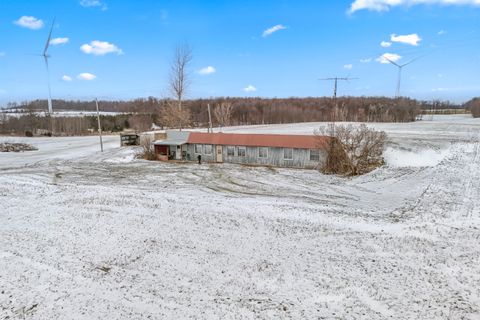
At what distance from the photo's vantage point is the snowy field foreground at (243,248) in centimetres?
1007

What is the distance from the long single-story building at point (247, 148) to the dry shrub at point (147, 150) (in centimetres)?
72

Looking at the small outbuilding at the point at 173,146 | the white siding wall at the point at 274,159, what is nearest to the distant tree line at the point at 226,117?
the small outbuilding at the point at 173,146

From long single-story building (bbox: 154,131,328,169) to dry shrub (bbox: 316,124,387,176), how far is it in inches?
41.4

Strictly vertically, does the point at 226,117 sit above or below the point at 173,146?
above

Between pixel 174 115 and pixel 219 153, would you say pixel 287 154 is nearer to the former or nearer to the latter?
pixel 219 153

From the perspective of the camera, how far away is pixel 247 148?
3319 cm

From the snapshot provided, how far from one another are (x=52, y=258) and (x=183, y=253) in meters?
5.03

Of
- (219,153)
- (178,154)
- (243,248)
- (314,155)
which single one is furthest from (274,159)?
(243,248)

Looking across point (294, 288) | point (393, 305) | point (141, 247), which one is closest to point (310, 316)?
point (294, 288)

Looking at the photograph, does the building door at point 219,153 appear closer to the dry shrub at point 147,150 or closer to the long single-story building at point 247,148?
the long single-story building at point 247,148

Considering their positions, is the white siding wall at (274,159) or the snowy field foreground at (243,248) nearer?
the snowy field foreground at (243,248)

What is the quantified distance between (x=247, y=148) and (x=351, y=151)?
32.6 ft

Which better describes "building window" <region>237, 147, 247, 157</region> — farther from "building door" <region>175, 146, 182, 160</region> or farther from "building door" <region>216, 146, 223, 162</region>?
"building door" <region>175, 146, 182, 160</region>

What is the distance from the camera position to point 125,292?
1077 centimetres
